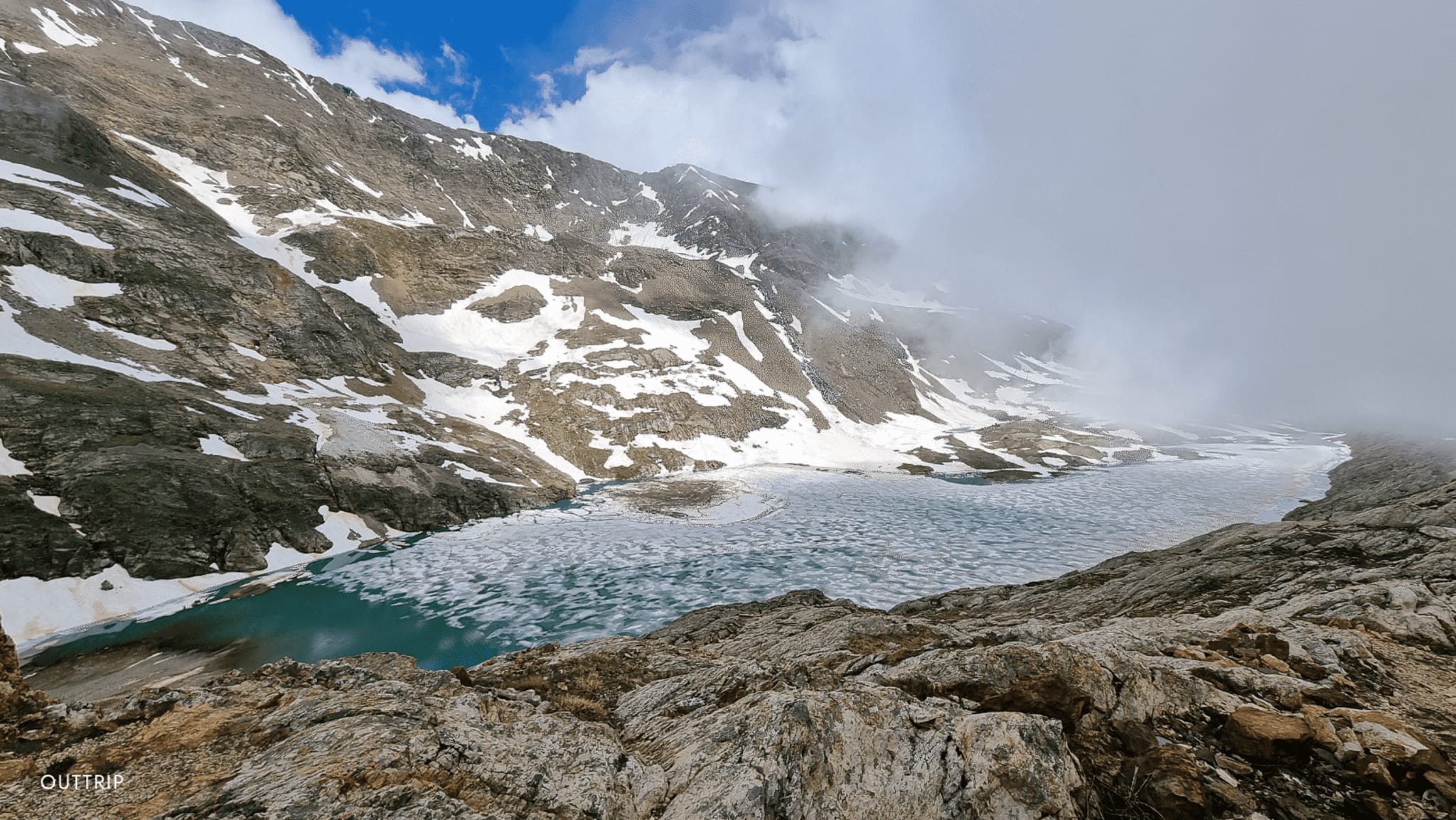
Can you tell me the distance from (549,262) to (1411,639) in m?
93.2

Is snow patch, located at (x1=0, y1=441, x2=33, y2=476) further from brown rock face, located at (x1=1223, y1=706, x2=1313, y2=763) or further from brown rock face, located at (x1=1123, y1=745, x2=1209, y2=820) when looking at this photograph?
brown rock face, located at (x1=1223, y1=706, x2=1313, y2=763)

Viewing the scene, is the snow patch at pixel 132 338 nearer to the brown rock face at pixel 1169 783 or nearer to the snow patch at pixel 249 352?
the snow patch at pixel 249 352

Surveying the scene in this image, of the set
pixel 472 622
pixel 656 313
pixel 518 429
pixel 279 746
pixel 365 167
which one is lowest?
pixel 472 622

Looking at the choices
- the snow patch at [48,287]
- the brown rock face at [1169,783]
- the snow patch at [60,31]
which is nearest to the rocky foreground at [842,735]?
the brown rock face at [1169,783]

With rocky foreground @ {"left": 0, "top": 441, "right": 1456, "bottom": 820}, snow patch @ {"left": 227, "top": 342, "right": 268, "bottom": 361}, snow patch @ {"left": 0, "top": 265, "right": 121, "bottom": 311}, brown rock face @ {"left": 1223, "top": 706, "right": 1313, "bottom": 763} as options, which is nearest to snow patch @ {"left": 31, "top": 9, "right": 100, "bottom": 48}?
snow patch @ {"left": 0, "top": 265, "right": 121, "bottom": 311}

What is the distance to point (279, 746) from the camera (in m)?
4.57

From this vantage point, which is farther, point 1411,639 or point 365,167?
point 365,167

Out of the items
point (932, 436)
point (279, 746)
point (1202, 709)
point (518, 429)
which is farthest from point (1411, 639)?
point (932, 436)

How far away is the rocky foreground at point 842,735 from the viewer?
A: 4102mm

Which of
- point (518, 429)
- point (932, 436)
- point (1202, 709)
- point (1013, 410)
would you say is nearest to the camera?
point (1202, 709)

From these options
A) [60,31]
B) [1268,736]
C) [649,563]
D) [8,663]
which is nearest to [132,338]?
[649,563]

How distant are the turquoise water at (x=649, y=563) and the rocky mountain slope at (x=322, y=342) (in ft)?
15.2

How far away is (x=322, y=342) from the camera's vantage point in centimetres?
4628

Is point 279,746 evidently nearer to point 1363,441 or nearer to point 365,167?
point 365,167
